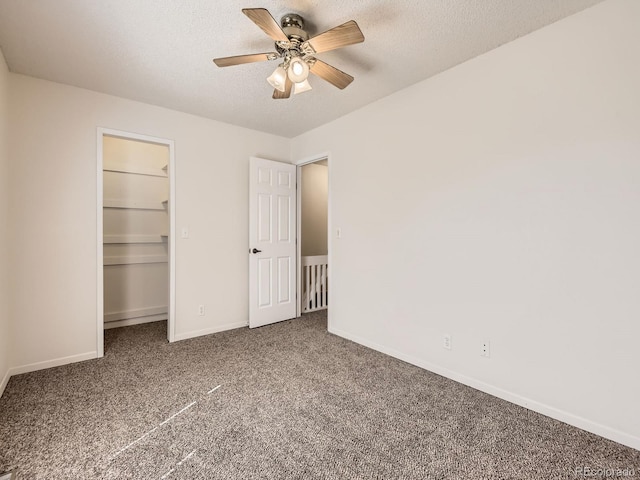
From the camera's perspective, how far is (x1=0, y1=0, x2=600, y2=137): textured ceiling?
1.81 metres

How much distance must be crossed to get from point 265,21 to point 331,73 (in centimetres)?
60

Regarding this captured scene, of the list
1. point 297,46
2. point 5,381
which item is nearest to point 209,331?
point 5,381

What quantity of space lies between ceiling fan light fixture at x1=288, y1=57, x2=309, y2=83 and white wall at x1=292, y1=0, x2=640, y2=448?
1.21m

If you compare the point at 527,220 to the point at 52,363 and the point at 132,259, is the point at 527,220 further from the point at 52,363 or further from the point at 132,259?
the point at 132,259

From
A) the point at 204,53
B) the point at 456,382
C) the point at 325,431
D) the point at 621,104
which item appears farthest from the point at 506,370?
the point at 204,53

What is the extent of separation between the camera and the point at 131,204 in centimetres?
404

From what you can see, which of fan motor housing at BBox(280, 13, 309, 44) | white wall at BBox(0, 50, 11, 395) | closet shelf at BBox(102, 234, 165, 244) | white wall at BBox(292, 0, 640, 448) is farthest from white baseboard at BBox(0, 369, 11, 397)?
fan motor housing at BBox(280, 13, 309, 44)

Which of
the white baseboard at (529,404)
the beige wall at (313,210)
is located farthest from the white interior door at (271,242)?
the white baseboard at (529,404)

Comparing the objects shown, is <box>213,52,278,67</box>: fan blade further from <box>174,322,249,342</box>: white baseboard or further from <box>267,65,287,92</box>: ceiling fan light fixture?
<box>174,322,249,342</box>: white baseboard

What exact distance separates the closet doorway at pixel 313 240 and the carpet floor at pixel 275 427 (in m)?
1.82

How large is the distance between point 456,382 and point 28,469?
2596 mm

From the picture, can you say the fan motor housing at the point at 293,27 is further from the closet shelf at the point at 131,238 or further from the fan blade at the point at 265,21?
the closet shelf at the point at 131,238

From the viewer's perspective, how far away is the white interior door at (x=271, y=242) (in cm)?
376

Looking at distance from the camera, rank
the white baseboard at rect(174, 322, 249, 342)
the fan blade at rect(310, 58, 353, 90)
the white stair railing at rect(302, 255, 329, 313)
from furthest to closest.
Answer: the white stair railing at rect(302, 255, 329, 313), the white baseboard at rect(174, 322, 249, 342), the fan blade at rect(310, 58, 353, 90)
